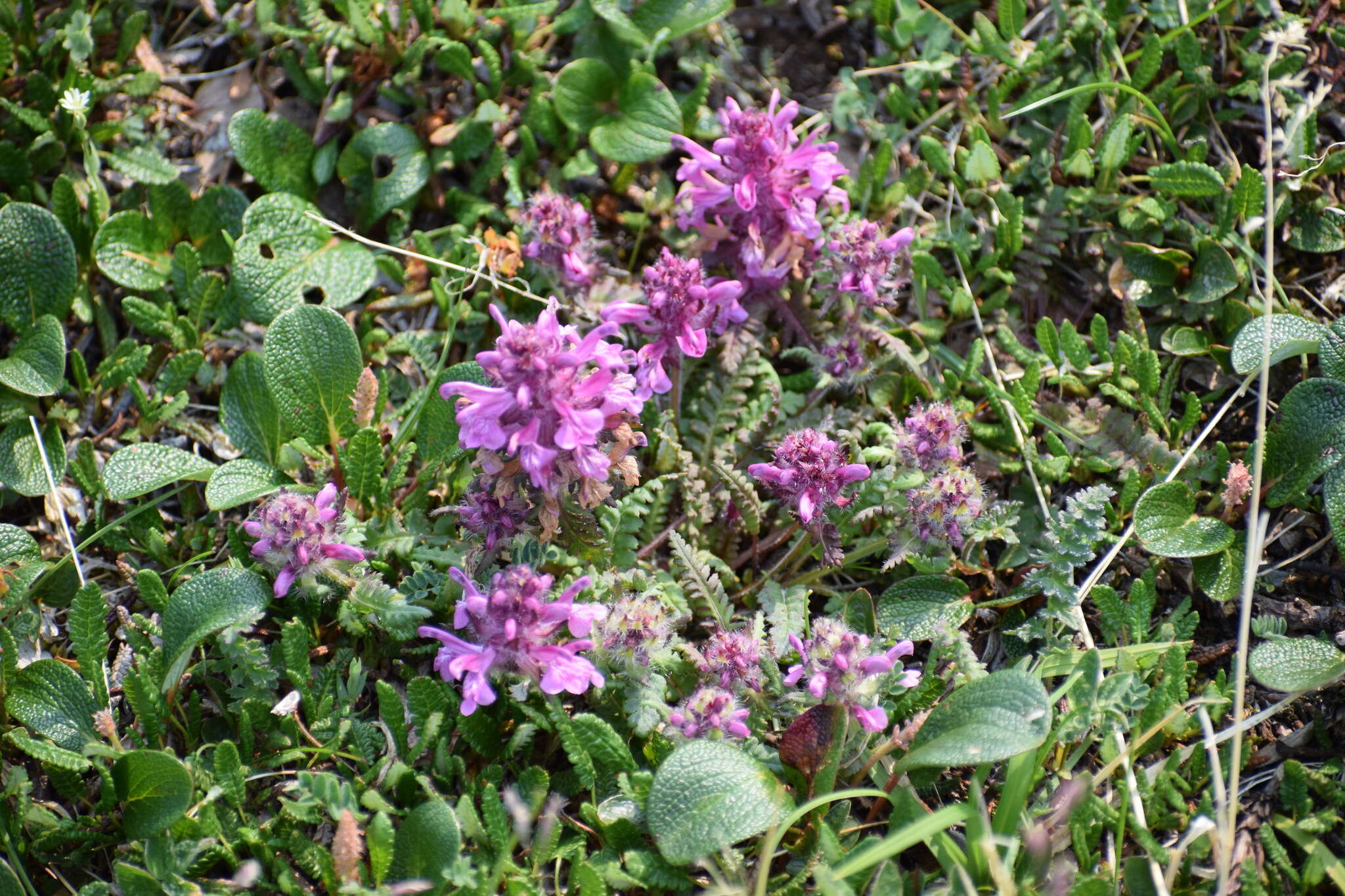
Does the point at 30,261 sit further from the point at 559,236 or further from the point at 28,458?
the point at 559,236

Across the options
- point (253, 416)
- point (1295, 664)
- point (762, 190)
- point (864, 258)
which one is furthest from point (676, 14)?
point (1295, 664)

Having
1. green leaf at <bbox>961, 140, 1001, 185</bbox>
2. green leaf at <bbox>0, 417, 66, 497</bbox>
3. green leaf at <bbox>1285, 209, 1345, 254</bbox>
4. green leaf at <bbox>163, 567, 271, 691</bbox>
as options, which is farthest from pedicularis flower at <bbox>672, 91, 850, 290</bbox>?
green leaf at <bbox>0, 417, 66, 497</bbox>

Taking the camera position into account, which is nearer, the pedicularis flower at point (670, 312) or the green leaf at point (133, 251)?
the pedicularis flower at point (670, 312)

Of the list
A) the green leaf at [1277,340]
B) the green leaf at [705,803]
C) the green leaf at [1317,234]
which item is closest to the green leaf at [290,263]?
the green leaf at [705,803]

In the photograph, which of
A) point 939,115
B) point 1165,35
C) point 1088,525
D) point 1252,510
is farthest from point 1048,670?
point 1165,35

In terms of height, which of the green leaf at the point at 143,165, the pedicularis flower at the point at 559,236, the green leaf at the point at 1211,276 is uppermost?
the green leaf at the point at 143,165

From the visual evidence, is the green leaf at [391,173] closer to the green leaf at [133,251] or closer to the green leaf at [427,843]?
the green leaf at [133,251]
